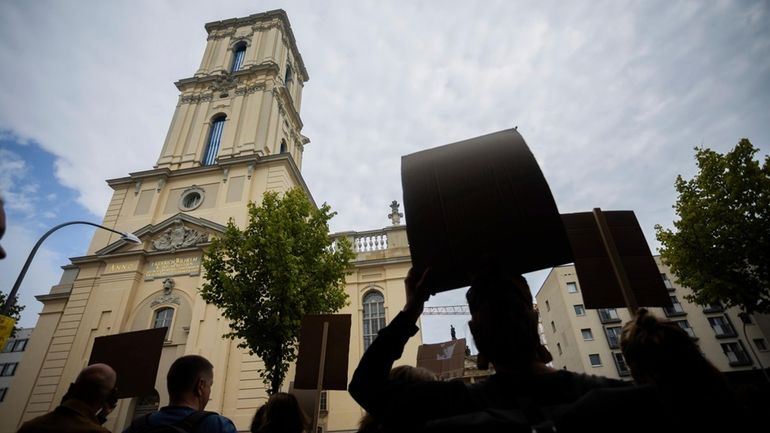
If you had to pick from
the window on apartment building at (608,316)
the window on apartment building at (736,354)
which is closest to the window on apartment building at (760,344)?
the window on apartment building at (736,354)

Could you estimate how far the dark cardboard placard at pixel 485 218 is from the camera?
5.88ft

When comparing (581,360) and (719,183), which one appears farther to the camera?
(581,360)

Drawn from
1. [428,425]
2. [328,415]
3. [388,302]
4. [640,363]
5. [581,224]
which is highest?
[388,302]

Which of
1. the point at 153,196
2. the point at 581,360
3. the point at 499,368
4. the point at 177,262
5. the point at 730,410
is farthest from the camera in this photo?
the point at 581,360

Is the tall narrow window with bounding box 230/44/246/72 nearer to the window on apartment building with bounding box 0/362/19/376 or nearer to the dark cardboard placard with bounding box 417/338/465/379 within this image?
the dark cardboard placard with bounding box 417/338/465/379

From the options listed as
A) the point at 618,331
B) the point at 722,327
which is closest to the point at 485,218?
the point at 618,331

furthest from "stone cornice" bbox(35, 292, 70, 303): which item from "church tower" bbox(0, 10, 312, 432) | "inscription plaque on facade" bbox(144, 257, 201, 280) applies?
"inscription plaque on facade" bbox(144, 257, 201, 280)

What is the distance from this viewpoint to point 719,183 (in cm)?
1456

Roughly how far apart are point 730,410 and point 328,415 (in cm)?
1710

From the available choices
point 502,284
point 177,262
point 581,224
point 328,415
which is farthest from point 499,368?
point 177,262

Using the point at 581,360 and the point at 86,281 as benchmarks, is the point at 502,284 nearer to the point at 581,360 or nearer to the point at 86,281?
the point at 86,281

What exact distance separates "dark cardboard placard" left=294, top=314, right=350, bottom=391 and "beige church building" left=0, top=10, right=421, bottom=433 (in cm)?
987

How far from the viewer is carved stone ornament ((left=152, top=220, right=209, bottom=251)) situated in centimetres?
1762

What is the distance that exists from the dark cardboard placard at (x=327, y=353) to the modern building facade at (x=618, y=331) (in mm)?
30218
